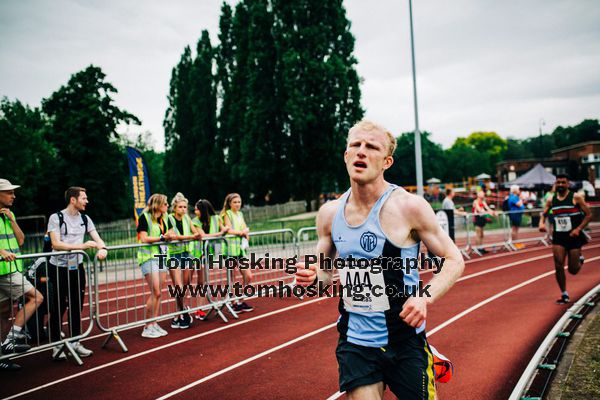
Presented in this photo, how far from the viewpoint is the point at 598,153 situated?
5222cm

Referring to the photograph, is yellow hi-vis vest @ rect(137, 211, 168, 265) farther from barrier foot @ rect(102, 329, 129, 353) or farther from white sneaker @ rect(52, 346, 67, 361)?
white sneaker @ rect(52, 346, 67, 361)

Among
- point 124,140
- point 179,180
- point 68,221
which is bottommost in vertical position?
point 68,221

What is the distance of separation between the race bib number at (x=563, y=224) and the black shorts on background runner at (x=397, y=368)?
5816mm

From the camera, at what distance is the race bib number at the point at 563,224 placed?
7.00 metres

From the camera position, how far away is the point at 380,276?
2.35m

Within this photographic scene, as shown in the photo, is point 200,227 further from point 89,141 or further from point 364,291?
point 89,141

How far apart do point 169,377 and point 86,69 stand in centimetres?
3975

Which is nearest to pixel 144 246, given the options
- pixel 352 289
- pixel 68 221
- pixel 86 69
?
pixel 68 221

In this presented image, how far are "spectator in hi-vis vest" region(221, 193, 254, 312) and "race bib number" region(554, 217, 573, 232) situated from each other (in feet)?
17.2

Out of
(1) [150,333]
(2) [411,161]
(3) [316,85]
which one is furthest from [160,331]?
(2) [411,161]

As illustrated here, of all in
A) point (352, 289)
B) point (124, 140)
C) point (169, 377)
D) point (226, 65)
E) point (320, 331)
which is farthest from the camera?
point (124, 140)

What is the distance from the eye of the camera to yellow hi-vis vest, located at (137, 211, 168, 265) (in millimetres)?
6719

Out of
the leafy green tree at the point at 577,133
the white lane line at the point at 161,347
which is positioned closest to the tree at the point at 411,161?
the leafy green tree at the point at 577,133

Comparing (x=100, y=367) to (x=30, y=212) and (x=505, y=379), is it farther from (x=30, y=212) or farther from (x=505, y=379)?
(x=30, y=212)
